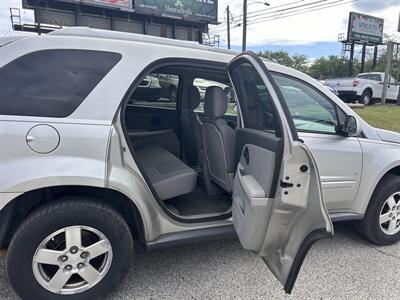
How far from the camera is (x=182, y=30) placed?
39.2 meters

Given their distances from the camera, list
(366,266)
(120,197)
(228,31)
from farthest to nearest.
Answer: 1. (228,31)
2. (366,266)
3. (120,197)

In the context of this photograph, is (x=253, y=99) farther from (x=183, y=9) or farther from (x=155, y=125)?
(x=183, y=9)

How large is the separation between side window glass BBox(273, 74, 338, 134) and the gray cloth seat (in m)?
1.12

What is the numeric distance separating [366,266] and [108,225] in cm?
224

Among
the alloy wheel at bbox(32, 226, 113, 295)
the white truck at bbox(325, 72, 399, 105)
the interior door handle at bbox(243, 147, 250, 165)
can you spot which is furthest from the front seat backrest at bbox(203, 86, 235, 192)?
the white truck at bbox(325, 72, 399, 105)

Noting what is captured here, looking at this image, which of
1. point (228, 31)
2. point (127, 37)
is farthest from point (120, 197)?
point (228, 31)

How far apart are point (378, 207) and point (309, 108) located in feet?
3.90

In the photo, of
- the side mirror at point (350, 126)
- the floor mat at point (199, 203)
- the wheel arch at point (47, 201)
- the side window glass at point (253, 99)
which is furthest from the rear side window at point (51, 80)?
the side mirror at point (350, 126)

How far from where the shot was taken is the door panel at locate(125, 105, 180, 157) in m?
→ 3.97

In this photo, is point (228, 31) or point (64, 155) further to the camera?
point (228, 31)

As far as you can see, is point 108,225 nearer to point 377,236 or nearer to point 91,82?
point 91,82

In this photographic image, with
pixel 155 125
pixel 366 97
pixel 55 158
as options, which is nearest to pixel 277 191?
pixel 55 158

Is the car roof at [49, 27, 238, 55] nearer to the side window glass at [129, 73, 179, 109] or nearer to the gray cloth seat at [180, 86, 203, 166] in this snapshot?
the gray cloth seat at [180, 86, 203, 166]

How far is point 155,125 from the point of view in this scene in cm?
421
